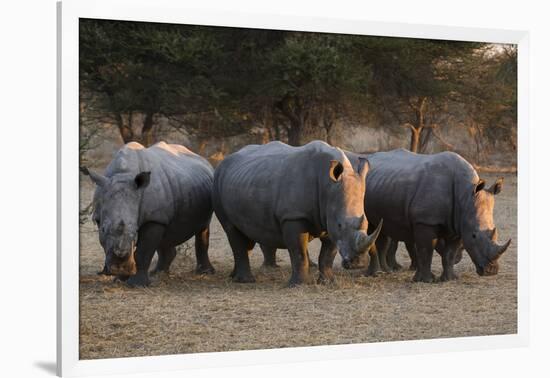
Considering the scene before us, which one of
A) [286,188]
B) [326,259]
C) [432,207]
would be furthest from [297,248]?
[432,207]

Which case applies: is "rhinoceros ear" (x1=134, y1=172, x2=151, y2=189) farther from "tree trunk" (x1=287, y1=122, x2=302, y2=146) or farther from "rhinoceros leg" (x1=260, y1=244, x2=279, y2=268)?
"tree trunk" (x1=287, y1=122, x2=302, y2=146)

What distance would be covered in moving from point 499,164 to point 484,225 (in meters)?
1.09

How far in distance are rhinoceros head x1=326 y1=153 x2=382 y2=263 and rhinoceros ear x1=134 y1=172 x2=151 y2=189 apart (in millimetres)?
1970

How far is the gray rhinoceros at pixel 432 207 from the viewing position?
1214cm

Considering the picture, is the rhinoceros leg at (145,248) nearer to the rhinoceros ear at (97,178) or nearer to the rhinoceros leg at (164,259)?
the rhinoceros leg at (164,259)

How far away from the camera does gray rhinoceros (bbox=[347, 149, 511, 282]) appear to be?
12.1 m

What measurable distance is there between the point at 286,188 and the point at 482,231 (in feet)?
7.70

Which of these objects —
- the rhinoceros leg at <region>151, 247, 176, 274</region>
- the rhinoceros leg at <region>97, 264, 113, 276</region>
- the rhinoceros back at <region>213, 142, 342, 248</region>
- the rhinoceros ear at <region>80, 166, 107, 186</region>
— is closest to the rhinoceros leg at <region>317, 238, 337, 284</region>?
the rhinoceros back at <region>213, 142, 342, 248</region>

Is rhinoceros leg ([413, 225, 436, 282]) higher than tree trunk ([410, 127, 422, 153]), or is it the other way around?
tree trunk ([410, 127, 422, 153])

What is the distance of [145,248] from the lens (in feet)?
38.2

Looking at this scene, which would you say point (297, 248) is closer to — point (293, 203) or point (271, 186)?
point (293, 203)

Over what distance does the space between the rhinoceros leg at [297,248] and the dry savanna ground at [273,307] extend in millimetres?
172
